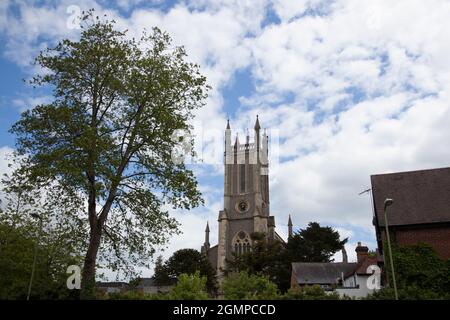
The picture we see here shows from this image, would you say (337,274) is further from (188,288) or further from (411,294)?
(188,288)

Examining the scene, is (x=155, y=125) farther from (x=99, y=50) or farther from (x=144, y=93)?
(x=99, y=50)

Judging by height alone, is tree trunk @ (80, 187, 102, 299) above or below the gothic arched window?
below

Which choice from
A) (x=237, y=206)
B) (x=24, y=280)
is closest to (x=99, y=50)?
(x=24, y=280)

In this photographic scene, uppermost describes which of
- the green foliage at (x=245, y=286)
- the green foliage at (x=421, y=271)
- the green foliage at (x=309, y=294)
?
the green foliage at (x=421, y=271)

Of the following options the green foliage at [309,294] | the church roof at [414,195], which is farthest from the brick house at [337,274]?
the green foliage at [309,294]

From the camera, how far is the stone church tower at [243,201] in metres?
81.8

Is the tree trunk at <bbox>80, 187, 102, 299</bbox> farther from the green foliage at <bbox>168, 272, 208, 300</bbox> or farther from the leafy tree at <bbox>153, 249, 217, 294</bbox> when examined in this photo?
the leafy tree at <bbox>153, 249, 217, 294</bbox>

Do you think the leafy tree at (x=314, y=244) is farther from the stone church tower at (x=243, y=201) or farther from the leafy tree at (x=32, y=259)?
the leafy tree at (x=32, y=259)

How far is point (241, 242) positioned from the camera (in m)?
81.9

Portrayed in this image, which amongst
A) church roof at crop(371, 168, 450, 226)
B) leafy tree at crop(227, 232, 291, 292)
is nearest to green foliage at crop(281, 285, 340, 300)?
church roof at crop(371, 168, 450, 226)

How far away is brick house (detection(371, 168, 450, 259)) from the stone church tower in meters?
48.3

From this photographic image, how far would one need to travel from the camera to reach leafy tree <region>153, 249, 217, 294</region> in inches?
2987

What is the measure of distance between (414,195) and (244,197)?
59.2m

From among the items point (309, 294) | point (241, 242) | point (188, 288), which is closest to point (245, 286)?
point (309, 294)
